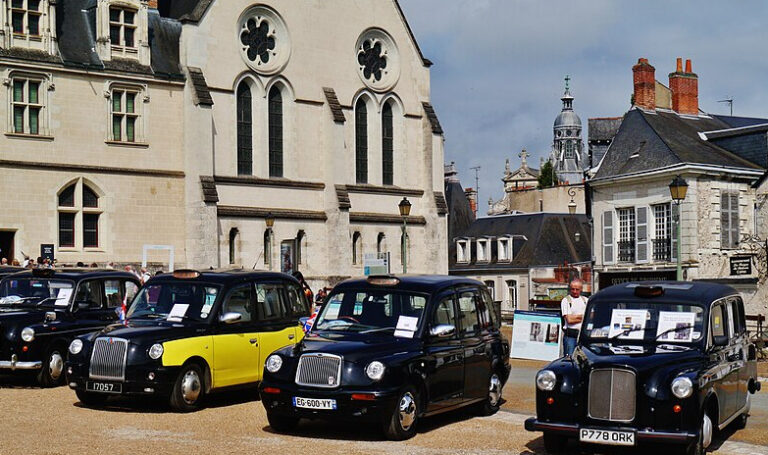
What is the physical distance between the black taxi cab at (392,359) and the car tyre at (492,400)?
0.5 inches

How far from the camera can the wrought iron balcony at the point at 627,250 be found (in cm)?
3753

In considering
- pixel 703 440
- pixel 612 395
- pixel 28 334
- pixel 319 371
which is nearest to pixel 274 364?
pixel 319 371

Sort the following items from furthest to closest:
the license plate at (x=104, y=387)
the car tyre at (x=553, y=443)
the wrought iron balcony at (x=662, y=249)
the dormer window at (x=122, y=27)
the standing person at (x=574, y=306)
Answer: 1. the dormer window at (x=122, y=27)
2. the wrought iron balcony at (x=662, y=249)
3. the standing person at (x=574, y=306)
4. the license plate at (x=104, y=387)
5. the car tyre at (x=553, y=443)

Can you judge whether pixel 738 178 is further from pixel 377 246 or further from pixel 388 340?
pixel 388 340

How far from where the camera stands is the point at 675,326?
1158cm

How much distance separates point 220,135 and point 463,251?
75.9 ft

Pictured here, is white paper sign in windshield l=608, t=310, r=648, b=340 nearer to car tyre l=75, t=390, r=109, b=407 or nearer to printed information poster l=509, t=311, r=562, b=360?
car tyre l=75, t=390, r=109, b=407

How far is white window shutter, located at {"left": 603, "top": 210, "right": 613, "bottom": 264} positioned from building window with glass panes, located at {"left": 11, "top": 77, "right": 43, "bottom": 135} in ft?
64.7

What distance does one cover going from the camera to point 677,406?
33.9 ft

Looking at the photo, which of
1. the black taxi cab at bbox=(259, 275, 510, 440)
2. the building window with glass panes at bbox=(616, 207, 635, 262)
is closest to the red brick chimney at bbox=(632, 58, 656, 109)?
the building window with glass panes at bbox=(616, 207, 635, 262)

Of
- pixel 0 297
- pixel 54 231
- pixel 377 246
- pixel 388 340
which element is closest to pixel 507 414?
pixel 388 340

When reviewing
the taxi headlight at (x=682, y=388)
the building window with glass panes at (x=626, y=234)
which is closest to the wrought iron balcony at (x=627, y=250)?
the building window with glass panes at (x=626, y=234)

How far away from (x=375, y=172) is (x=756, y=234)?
55.7 ft

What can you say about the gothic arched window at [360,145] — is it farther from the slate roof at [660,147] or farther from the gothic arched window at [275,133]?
the slate roof at [660,147]
